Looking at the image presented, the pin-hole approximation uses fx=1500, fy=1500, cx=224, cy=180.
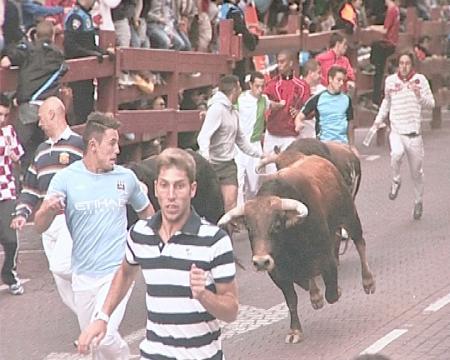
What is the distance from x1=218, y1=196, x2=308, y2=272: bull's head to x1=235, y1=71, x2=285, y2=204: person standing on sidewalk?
533cm

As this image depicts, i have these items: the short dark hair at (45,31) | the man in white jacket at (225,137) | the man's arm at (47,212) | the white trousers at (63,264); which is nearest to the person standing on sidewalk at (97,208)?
the man's arm at (47,212)

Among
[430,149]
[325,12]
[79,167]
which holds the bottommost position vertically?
[430,149]

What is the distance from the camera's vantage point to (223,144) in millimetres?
15500

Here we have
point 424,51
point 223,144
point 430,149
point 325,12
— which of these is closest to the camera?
point 223,144

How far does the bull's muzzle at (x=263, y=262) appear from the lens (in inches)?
436

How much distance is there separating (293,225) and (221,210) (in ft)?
7.17

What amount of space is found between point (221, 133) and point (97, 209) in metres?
6.17

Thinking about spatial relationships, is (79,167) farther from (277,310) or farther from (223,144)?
(223,144)

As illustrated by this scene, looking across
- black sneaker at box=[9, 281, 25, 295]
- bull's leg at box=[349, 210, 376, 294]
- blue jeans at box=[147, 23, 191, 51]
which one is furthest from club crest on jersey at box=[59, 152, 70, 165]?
blue jeans at box=[147, 23, 191, 51]

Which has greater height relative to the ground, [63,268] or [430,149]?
[63,268]

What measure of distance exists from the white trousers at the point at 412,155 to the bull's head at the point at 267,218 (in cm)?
600

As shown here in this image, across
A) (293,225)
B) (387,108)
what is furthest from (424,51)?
(293,225)

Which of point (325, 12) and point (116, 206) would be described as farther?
point (325, 12)

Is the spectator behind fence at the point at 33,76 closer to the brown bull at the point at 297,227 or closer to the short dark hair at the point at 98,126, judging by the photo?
the brown bull at the point at 297,227
